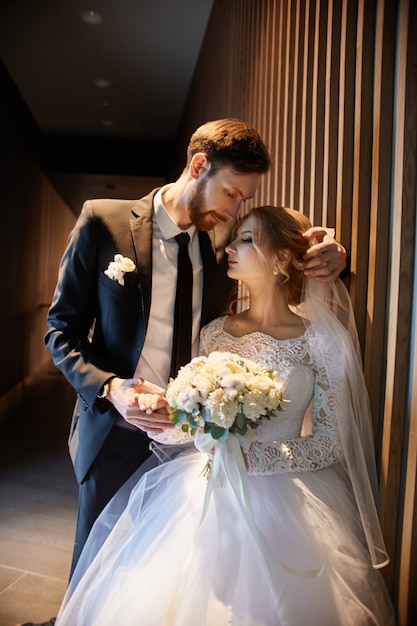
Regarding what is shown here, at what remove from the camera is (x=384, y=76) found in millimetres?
1775

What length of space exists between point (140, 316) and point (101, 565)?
0.86 m

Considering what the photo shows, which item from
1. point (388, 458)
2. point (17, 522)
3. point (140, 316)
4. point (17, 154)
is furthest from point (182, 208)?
point (17, 154)

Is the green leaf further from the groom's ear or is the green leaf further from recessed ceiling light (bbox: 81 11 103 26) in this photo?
recessed ceiling light (bbox: 81 11 103 26)

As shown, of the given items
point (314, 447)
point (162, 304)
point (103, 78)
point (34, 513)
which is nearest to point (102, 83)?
point (103, 78)

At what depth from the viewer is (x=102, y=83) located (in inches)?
282

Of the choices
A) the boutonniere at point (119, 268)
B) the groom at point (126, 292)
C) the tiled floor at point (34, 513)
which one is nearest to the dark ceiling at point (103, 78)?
the tiled floor at point (34, 513)

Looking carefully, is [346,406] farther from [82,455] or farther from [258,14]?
[258,14]

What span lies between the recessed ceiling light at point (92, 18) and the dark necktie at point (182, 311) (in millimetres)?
4475

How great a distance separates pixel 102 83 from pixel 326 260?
6201 mm

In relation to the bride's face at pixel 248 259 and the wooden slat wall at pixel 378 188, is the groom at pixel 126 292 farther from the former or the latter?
the wooden slat wall at pixel 378 188

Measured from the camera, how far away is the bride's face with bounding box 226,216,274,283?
2035 millimetres

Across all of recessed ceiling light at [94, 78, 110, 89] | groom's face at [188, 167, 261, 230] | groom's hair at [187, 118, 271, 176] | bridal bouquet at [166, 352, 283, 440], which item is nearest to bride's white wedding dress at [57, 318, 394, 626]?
bridal bouquet at [166, 352, 283, 440]

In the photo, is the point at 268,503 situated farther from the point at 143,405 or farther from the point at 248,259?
the point at 248,259

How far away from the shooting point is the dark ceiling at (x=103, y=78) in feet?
18.4
